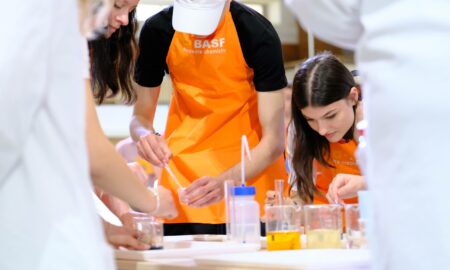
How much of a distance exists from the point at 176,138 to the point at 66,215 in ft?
5.53

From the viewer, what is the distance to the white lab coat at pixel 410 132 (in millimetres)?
1399

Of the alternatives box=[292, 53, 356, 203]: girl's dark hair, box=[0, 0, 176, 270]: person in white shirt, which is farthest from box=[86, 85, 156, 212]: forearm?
box=[292, 53, 356, 203]: girl's dark hair

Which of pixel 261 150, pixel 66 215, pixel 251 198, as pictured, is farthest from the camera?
pixel 261 150

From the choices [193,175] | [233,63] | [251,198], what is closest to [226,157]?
[193,175]

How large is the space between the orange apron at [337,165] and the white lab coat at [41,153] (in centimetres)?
172

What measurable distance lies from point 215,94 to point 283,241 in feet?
2.87

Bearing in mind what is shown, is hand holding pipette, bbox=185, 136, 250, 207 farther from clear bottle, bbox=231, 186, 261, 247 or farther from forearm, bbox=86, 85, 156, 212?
forearm, bbox=86, 85, 156, 212

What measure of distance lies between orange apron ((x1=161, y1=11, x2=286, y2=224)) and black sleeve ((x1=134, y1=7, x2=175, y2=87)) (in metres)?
0.04

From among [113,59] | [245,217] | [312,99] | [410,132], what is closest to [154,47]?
[113,59]

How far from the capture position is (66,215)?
49.3 inches

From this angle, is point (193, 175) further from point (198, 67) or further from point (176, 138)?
point (198, 67)

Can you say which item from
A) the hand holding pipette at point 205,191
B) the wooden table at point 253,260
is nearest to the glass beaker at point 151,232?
the wooden table at point 253,260

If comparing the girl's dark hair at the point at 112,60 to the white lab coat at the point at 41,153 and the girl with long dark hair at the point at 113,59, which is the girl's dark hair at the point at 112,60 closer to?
the girl with long dark hair at the point at 113,59

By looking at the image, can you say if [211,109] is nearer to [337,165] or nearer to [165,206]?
[337,165]
